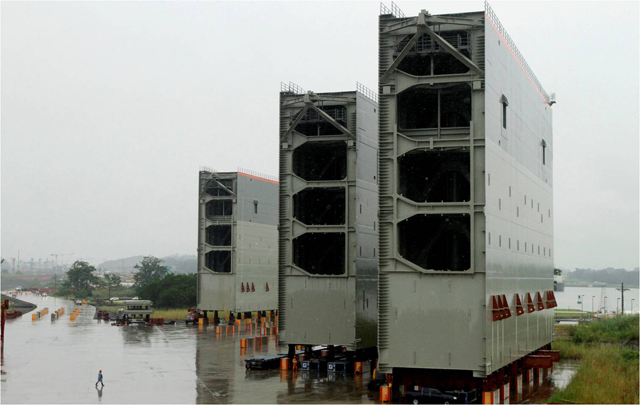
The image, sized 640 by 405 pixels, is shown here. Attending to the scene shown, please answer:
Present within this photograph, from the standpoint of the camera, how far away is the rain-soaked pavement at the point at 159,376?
3606 centimetres

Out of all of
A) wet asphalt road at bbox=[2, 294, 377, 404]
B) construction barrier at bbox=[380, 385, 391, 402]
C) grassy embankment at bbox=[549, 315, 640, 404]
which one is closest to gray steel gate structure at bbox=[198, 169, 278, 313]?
wet asphalt road at bbox=[2, 294, 377, 404]

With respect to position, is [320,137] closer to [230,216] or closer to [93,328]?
[230,216]

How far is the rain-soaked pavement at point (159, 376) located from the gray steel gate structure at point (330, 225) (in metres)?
3.18

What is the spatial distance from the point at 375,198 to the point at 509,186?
13275mm

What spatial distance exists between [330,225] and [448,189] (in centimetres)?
1029

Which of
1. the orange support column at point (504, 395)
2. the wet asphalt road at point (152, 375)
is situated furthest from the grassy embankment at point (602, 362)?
Answer: the wet asphalt road at point (152, 375)

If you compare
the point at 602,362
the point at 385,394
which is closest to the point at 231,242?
the point at 602,362

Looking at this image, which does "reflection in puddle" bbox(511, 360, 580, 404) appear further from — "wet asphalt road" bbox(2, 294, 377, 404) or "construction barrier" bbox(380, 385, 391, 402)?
"wet asphalt road" bbox(2, 294, 377, 404)

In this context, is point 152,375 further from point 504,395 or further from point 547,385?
point 547,385

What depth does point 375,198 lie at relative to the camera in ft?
166

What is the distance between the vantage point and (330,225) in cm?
4775

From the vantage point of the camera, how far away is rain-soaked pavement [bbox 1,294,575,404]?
36.1m

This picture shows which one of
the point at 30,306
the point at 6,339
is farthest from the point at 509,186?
the point at 30,306

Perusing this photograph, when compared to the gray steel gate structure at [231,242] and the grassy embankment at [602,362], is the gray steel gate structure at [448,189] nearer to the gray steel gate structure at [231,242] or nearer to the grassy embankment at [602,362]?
the grassy embankment at [602,362]
